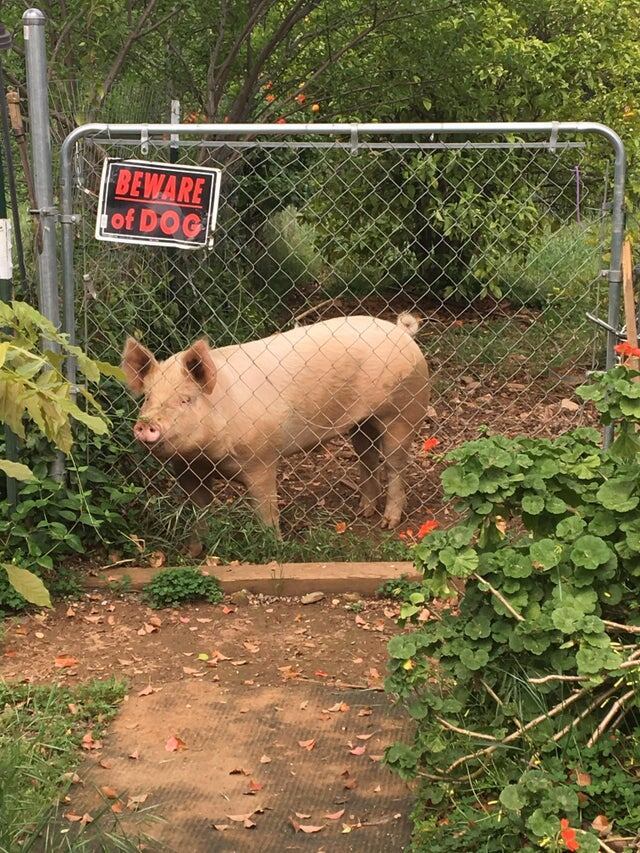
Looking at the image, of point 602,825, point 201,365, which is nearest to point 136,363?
point 201,365

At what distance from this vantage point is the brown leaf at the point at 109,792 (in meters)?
3.18

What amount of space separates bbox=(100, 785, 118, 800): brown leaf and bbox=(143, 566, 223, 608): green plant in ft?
4.59

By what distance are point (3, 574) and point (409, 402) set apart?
7.22ft


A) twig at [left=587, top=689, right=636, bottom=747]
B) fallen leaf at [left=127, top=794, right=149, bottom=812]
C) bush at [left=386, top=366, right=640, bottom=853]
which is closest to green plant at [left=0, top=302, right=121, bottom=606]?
bush at [left=386, top=366, right=640, bottom=853]

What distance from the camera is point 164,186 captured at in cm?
441

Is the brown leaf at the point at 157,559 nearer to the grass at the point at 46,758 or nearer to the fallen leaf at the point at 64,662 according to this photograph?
the fallen leaf at the point at 64,662

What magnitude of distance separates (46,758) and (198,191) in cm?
221

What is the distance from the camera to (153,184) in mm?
4406

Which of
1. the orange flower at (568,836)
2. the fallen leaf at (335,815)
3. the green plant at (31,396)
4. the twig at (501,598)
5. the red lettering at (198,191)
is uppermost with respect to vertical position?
the red lettering at (198,191)

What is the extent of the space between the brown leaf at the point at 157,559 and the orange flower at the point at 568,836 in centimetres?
276

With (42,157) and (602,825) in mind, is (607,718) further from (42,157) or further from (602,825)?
(42,157)

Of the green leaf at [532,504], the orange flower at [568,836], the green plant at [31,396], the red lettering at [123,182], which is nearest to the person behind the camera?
the green plant at [31,396]

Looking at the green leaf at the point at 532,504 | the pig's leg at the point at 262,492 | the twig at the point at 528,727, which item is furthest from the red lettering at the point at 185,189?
the twig at the point at 528,727

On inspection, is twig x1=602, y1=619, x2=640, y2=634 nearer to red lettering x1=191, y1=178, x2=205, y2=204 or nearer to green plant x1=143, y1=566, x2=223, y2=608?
green plant x1=143, y1=566, x2=223, y2=608
